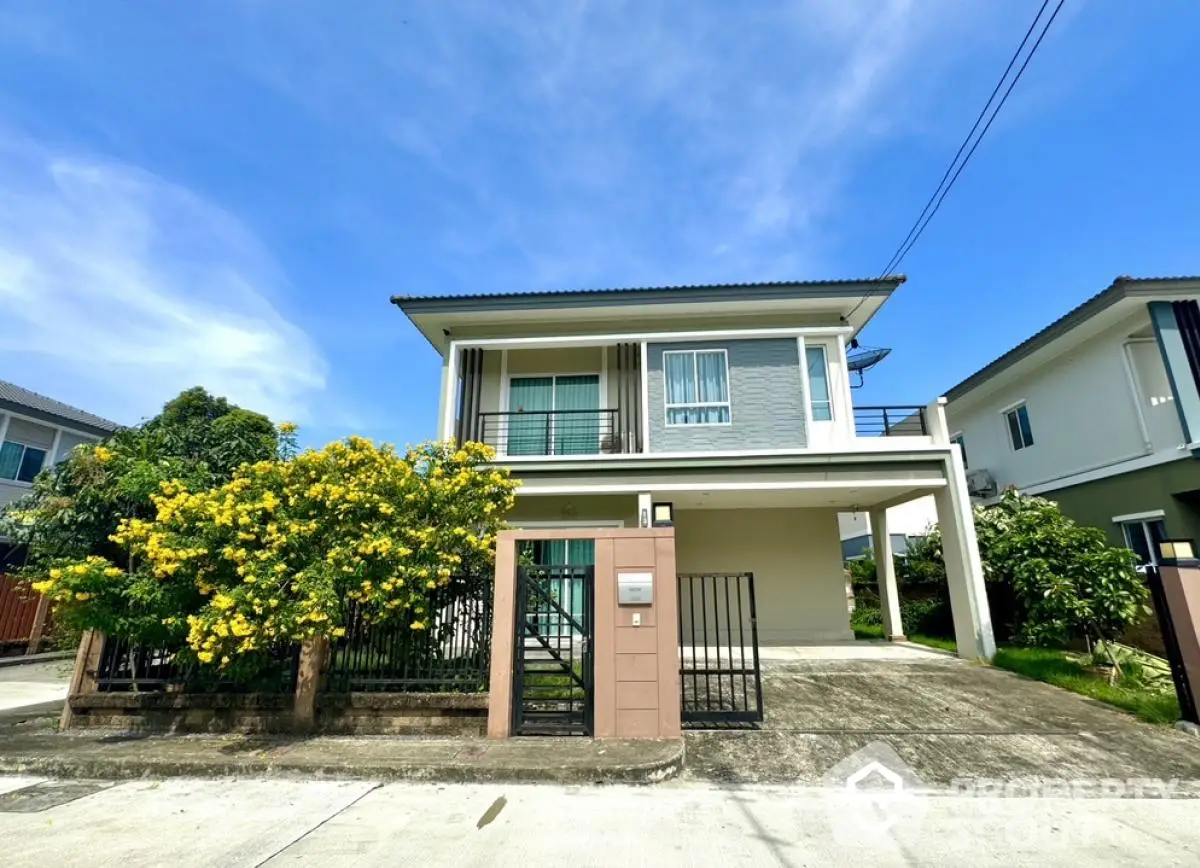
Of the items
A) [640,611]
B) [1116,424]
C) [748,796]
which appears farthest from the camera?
[1116,424]

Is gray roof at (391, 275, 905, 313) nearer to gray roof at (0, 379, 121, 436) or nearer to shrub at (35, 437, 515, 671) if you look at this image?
shrub at (35, 437, 515, 671)

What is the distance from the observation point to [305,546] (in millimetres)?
5660

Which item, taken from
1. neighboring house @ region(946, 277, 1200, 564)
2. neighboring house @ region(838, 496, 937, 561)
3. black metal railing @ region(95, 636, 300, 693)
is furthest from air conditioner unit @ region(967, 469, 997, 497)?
black metal railing @ region(95, 636, 300, 693)

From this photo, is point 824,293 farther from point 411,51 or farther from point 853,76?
point 411,51

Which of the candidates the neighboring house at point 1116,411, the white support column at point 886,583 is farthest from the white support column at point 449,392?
the neighboring house at point 1116,411

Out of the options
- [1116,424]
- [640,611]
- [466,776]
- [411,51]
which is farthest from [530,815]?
[1116,424]

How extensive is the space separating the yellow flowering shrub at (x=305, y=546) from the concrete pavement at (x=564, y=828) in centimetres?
138

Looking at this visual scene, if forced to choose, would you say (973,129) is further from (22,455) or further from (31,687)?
(22,455)

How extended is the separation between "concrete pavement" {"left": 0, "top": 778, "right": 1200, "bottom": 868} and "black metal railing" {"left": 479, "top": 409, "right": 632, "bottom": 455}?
729cm

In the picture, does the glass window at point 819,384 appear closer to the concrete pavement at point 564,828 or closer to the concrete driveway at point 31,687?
the concrete pavement at point 564,828

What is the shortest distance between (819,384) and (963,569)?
4.06 metres

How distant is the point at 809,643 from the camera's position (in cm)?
1109

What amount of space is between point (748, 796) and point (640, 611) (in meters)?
1.78

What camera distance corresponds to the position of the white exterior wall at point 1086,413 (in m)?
10.9
